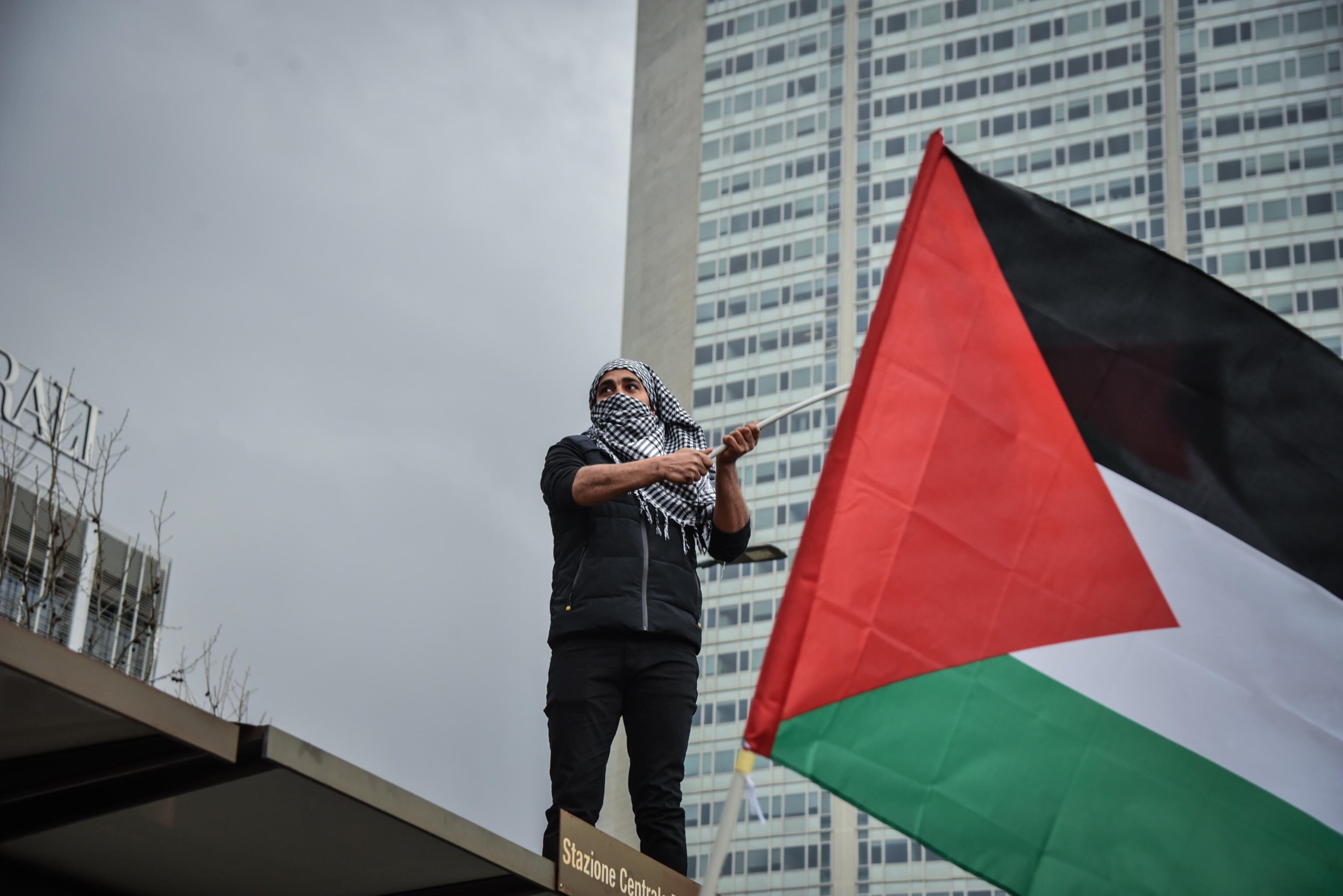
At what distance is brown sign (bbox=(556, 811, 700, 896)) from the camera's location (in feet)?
17.6

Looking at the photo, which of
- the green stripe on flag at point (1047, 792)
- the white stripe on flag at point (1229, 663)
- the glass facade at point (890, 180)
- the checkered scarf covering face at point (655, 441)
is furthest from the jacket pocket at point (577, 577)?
the glass facade at point (890, 180)

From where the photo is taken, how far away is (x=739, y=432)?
20.0ft

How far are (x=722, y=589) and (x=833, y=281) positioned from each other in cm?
1845

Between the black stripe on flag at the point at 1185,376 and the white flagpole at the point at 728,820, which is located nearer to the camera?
the white flagpole at the point at 728,820

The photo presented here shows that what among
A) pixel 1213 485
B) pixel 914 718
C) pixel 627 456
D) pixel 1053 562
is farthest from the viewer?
pixel 627 456

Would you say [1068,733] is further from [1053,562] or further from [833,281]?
[833,281]

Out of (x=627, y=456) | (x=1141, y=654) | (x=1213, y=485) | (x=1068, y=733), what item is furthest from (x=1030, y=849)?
(x=627, y=456)

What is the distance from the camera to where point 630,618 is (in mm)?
6215

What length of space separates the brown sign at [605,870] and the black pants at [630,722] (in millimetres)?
262

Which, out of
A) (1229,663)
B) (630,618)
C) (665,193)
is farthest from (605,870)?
(665,193)

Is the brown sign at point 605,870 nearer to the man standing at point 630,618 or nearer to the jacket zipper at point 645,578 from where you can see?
the man standing at point 630,618

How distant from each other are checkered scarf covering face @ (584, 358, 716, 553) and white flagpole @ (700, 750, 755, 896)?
6.57ft

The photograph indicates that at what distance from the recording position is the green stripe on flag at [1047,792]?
198 inches

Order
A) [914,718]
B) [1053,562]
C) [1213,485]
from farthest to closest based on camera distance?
[1213,485] → [1053,562] → [914,718]
